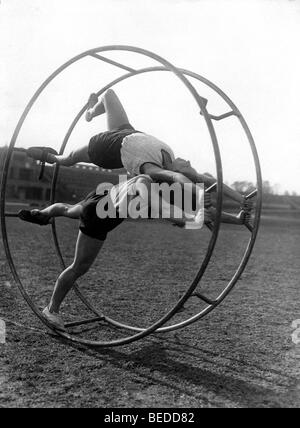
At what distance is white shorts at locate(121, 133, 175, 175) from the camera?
156 inches

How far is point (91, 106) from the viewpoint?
4.93 metres

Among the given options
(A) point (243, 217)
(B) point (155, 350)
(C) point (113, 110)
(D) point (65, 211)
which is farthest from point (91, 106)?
(B) point (155, 350)

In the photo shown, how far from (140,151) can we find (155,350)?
5.75ft

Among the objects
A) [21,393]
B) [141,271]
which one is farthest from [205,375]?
[141,271]

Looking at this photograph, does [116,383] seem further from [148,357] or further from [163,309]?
[163,309]

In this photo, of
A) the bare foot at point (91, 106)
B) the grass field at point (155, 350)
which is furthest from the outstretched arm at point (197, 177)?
the grass field at point (155, 350)

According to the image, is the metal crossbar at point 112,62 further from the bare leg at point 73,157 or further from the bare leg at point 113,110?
the bare leg at point 73,157

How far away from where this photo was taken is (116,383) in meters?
3.53

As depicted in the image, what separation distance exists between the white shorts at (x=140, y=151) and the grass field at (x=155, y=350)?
1.61 metres

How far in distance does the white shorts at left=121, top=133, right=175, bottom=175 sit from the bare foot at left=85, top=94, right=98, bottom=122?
91 cm

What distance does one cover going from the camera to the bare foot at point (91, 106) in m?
4.86

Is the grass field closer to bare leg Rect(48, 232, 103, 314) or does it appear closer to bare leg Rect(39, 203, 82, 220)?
bare leg Rect(48, 232, 103, 314)
